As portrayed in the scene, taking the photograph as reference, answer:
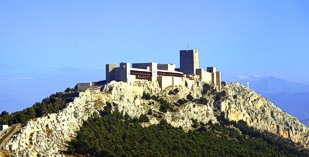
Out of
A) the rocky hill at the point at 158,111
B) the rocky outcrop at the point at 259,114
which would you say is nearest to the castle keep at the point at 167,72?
the rocky hill at the point at 158,111

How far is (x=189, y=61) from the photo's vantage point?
576ft

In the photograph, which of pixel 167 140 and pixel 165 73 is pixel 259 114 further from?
pixel 167 140

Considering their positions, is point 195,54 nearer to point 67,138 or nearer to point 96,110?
point 96,110

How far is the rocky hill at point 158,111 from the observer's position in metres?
101

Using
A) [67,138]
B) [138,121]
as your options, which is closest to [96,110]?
[138,121]

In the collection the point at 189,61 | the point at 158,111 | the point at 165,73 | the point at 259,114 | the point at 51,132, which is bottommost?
the point at 259,114

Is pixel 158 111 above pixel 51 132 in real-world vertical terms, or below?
above

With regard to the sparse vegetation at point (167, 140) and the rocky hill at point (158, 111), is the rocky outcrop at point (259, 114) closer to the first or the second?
the rocky hill at point (158, 111)

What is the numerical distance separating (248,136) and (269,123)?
83.1 ft

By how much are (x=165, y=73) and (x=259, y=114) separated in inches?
1305

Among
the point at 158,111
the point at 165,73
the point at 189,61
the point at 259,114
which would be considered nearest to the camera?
the point at 158,111

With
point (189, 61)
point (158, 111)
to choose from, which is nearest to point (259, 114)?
point (189, 61)

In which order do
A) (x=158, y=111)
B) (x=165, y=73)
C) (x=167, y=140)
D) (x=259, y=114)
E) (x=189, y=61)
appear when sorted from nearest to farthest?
(x=167, y=140) → (x=158, y=111) → (x=165, y=73) → (x=189, y=61) → (x=259, y=114)

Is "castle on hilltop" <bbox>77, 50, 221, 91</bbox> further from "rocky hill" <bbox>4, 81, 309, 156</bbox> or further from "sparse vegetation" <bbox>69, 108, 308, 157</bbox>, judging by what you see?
"sparse vegetation" <bbox>69, 108, 308, 157</bbox>
